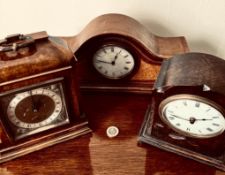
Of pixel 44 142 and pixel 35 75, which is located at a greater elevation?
pixel 35 75

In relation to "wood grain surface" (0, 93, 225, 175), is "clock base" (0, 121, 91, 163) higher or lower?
higher

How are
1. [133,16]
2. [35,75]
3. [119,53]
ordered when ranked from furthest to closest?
[133,16] < [119,53] < [35,75]

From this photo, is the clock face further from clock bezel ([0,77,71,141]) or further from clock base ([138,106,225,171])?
clock base ([138,106,225,171])

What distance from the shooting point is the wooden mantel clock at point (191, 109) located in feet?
2.50

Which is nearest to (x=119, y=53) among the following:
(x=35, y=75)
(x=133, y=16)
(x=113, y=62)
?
(x=113, y=62)

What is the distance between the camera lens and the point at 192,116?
0.82 meters

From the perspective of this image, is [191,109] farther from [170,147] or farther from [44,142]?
[44,142]

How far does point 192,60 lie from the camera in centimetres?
85

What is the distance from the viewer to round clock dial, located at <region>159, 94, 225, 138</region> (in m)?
0.78

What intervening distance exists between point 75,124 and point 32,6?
47 cm

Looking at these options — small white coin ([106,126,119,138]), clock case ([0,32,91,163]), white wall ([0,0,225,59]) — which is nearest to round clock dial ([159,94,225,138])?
small white coin ([106,126,119,138])

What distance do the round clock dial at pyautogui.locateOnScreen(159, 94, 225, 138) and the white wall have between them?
0.43 metres

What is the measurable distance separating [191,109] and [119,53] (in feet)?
1.06

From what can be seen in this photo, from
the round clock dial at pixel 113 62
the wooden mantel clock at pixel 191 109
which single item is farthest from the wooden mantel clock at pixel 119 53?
the wooden mantel clock at pixel 191 109
